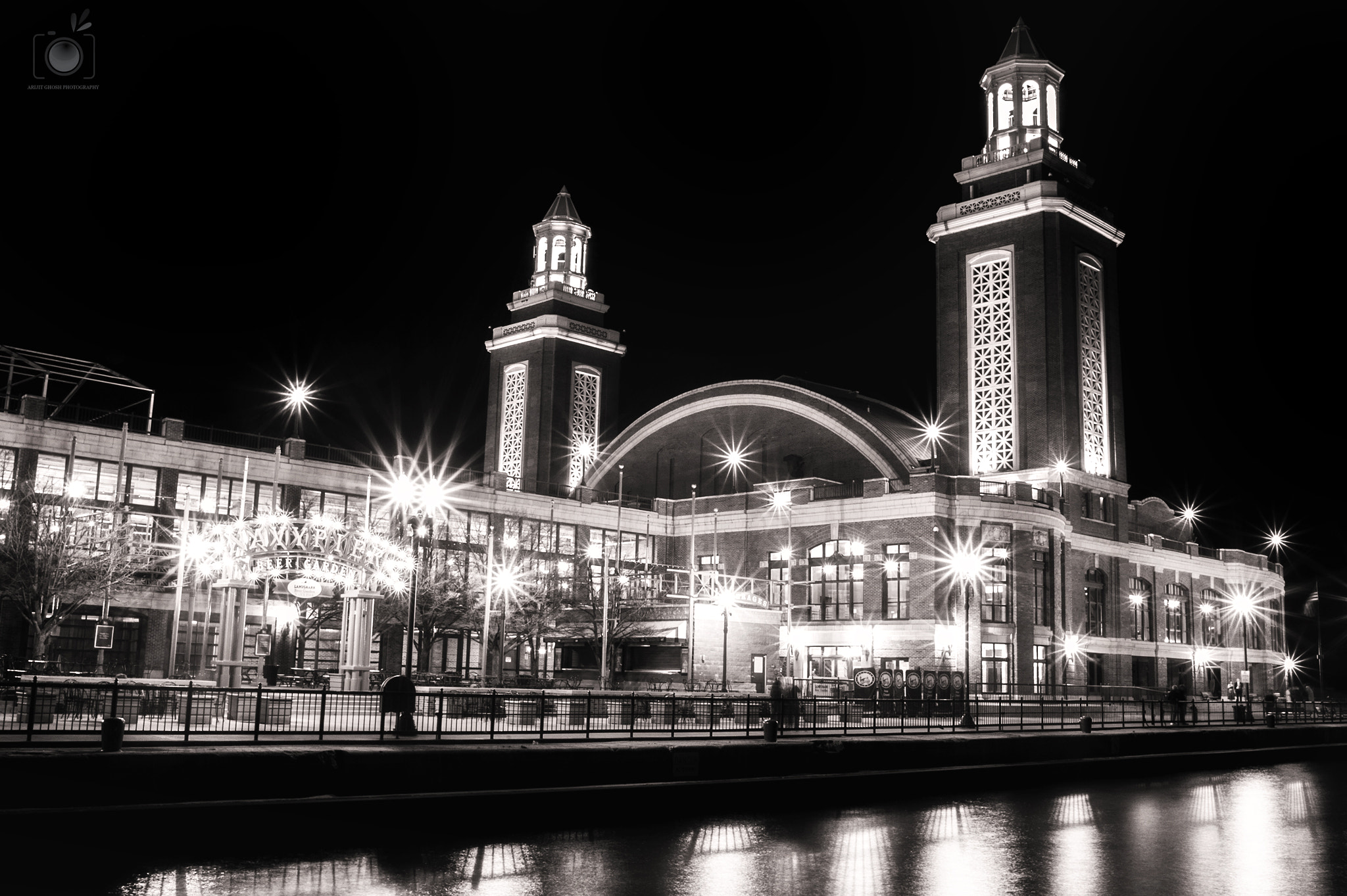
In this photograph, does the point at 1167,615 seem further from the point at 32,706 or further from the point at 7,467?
the point at 32,706

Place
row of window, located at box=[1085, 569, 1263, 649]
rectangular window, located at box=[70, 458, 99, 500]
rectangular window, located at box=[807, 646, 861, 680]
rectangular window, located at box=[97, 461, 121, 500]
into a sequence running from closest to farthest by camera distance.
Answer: rectangular window, located at box=[70, 458, 99, 500] < rectangular window, located at box=[97, 461, 121, 500] < rectangular window, located at box=[807, 646, 861, 680] < row of window, located at box=[1085, 569, 1263, 649]

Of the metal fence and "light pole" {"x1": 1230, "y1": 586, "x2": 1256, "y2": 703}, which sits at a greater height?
"light pole" {"x1": 1230, "y1": 586, "x2": 1256, "y2": 703}

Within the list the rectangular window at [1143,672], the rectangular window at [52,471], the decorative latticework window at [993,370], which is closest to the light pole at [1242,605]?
the rectangular window at [1143,672]

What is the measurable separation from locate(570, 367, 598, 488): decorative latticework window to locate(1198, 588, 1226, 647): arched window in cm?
4647

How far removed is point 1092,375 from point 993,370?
6.71 m

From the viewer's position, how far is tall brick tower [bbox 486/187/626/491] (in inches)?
3794

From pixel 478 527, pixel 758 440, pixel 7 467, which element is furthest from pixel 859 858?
pixel 758 440

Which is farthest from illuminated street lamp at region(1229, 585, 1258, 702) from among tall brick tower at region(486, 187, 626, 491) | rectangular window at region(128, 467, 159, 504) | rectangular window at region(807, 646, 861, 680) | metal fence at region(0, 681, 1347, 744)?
rectangular window at region(128, 467, 159, 504)

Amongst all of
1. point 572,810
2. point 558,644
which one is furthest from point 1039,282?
point 572,810

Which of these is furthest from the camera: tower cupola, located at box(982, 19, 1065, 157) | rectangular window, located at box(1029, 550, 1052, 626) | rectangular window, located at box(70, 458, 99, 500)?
tower cupola, located at box(982, 19, 1065, 157)

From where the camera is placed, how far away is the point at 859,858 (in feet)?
61.8

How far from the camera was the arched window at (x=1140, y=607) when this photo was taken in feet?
→ 263

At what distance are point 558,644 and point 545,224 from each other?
41293mm

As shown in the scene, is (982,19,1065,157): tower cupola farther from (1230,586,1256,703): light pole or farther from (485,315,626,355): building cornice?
(1230,586,1256,703): light pole
